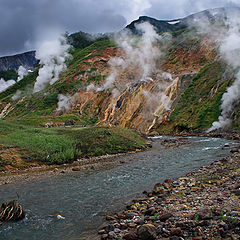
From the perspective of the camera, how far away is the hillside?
5056 centimetres

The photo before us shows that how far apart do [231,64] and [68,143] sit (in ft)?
140

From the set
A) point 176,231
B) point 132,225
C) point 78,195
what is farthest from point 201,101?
point 176,231

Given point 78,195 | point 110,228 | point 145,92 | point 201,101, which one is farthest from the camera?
point 145,92

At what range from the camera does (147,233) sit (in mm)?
6617

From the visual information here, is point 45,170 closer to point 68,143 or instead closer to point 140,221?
point 68,143

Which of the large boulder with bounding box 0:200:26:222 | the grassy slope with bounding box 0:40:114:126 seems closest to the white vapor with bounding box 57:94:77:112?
the grassy slope with bounding box 0:40:114:126

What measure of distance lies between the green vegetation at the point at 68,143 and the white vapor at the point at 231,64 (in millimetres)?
18957

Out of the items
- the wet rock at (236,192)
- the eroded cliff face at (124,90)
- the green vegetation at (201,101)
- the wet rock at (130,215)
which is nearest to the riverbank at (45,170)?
the wet rock at (130,215)

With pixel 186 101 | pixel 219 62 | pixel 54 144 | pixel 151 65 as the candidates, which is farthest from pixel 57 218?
pixel 151 65

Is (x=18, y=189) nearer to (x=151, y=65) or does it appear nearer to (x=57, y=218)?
(x=57, y=218)

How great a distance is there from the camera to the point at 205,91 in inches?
2080

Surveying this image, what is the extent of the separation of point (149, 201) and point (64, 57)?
97.8 m

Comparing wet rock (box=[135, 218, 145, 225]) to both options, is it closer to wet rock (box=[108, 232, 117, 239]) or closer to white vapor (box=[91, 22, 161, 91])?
wet rock (box=[108, 232, 117, 239])

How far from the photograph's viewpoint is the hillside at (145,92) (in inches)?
1991
